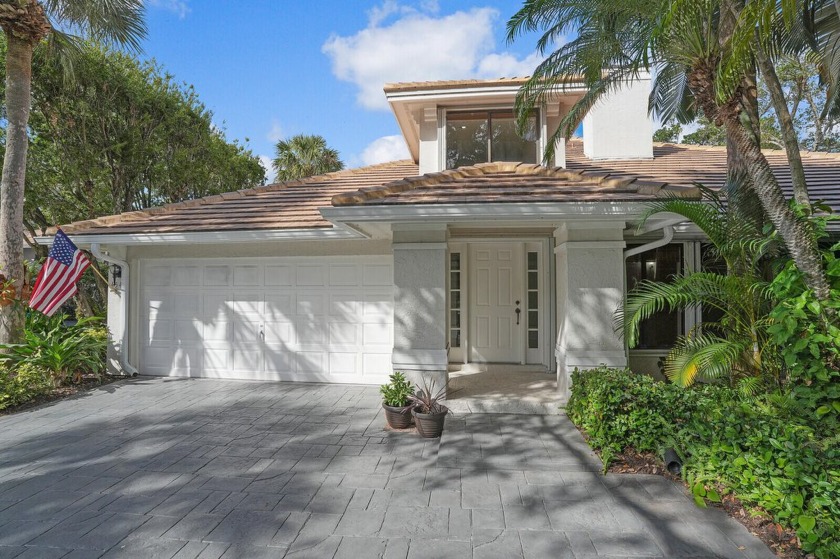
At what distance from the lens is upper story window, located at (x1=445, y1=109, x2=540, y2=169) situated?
26.6ft

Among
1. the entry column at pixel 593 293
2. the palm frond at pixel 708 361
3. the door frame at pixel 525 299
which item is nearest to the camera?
the palm frond at pixel 708 361

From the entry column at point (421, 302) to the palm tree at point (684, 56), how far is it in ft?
9.84

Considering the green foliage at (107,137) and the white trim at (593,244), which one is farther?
the green foliage at (107,137)

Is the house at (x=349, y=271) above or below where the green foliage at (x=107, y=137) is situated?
below

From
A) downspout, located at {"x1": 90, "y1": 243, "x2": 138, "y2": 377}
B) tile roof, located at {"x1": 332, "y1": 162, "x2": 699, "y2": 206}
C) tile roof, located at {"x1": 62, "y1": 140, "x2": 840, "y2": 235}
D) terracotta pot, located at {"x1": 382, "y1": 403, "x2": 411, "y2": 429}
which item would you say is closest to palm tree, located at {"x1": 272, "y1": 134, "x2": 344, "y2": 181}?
tile roof, located at {"x1": 62, "y1": 140, "x2": 840, "y2": 235}

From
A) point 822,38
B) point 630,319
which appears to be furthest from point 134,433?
point 822,38

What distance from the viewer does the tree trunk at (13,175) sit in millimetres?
7355

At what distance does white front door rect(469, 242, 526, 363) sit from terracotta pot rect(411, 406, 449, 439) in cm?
344

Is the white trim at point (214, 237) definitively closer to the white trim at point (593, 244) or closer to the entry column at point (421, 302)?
the entry column at point (421, 302)

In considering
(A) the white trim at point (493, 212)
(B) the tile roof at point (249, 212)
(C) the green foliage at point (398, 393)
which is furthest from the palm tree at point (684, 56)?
(C) the green foliage at point (398, 393)

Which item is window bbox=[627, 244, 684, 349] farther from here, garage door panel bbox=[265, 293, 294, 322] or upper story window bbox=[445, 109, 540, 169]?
garage door panel bbox=[265, 293, 294, 322]

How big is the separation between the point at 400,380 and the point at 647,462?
9.41 feet

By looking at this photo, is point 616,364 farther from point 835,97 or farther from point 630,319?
point 835,97

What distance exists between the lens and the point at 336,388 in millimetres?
7375
